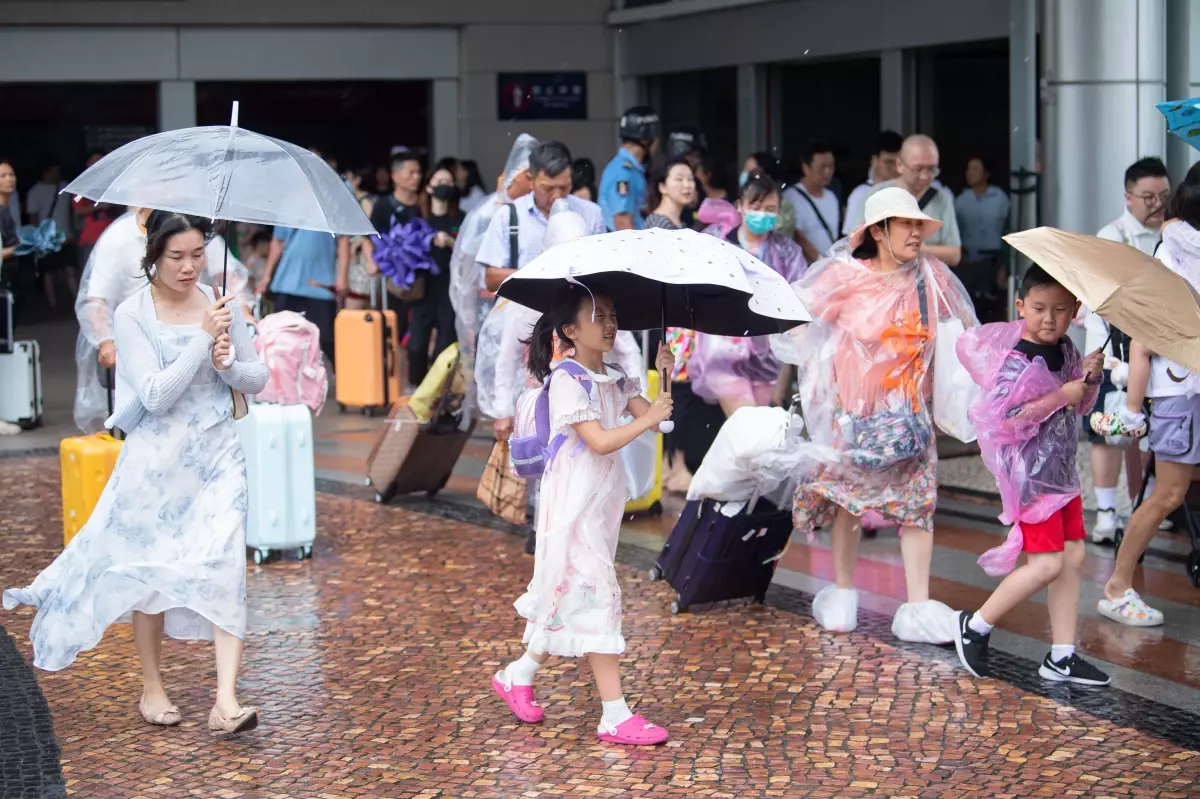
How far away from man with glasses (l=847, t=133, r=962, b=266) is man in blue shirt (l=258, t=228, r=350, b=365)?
17.5ft

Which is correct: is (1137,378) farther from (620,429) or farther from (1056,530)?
(620,429)

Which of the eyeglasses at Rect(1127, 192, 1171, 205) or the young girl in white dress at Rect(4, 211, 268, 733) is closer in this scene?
the young girl in white dress at Rect(4, 211, 268, 733)

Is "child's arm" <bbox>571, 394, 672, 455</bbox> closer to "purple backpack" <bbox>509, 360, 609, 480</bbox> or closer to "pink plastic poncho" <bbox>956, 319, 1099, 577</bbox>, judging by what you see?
"purple backpack" <bbox>509, 360, 609, 480</bbox>

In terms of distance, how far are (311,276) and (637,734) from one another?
29.4ft

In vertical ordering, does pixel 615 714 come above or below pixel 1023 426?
below

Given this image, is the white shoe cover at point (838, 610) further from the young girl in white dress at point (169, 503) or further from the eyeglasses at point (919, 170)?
the eyeglasses at point (919, 170)

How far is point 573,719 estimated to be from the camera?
18.9 feet

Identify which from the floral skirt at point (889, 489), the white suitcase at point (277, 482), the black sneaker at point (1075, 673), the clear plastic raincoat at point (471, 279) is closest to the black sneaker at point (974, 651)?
the black sneaker at point (1075, 673)

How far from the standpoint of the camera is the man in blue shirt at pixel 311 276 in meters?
13.8

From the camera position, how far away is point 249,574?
812cm

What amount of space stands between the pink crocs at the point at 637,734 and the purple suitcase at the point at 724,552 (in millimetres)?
1620

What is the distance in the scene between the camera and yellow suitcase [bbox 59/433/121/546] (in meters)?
8.13

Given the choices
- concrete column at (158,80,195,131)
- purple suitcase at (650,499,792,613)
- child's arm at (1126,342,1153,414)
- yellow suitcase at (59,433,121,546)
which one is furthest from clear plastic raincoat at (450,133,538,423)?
concrete column at (158,80,195,131)

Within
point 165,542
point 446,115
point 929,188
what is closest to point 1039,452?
point 165,542
